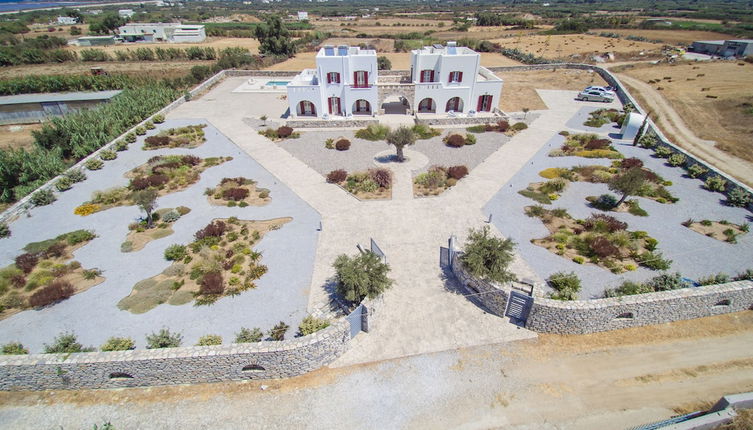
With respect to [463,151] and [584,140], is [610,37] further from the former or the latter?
[463,151]

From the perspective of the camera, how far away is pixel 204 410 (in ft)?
47.2

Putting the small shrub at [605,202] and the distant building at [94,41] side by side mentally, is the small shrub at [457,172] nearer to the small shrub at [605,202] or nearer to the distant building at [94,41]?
the small shrub at [605,202]

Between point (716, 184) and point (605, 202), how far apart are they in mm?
9691

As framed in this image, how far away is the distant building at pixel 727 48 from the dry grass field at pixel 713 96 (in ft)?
19.2

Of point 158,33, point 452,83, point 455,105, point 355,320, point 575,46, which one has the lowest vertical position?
point 355,320

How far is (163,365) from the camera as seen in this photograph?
579 inches

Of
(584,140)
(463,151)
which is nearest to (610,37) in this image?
(584,140)

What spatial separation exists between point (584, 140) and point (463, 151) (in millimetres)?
13181

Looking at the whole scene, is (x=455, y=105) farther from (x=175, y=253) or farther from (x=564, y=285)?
(x=175, y=253)

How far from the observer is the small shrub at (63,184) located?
28.7 metres

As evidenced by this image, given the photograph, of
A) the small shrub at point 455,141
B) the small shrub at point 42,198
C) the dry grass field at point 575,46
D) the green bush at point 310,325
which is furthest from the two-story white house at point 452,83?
the dry grass field at point 575,46

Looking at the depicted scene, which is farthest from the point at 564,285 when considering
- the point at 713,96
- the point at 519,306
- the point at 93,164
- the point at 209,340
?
the point at 713,96

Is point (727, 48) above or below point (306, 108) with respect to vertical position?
above

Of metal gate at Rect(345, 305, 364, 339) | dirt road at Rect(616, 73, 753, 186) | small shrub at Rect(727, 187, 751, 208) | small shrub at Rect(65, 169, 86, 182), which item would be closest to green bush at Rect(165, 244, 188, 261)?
metal gate at Rect(345, 305, 364, 339)
